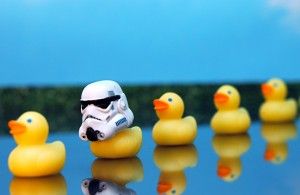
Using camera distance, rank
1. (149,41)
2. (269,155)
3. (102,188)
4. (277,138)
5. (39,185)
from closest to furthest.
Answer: (102,188) < (39,185) < (269,155) < (277,138) < (149,41)

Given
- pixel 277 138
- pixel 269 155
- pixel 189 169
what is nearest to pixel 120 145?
pixel 189 169

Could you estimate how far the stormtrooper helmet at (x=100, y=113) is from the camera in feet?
8.21

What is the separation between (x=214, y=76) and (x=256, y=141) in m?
1.49

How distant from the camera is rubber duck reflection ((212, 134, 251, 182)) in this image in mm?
2396

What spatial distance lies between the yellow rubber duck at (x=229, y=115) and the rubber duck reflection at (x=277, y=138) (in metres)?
0.14

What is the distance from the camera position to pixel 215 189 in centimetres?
212

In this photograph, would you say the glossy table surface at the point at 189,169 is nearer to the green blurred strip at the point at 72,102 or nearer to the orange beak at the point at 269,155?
the orange beak at the point at 269,155

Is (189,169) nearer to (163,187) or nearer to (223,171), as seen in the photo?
(223,171)

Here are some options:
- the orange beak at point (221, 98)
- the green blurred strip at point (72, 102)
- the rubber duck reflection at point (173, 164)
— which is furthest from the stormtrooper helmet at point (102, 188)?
the green blurred strip at point (72, 102)

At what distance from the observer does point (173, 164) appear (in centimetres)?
260

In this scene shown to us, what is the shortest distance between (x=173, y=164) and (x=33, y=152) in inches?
22.2

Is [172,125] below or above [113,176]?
above

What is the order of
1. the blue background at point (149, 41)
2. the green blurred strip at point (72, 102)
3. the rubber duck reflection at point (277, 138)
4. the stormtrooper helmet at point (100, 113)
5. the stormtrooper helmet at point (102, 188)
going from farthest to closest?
the blue background at point (149, 41), the green blurred strip at point (72, 102), the rubber duck reflection at point (277, 138), the stormtrooper helmet at point (100, 113), the stormtrooper helmet at point (102, 188)

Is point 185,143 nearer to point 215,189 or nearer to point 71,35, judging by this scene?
point 215,189
